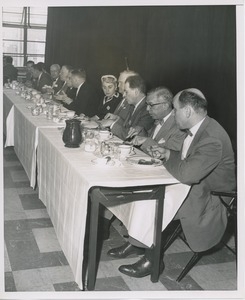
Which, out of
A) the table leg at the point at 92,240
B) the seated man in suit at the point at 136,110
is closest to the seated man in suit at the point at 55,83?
the seated man in suit at the point at 136,110

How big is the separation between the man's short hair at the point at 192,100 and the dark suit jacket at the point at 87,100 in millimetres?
2414

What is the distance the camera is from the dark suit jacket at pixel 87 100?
186 inches

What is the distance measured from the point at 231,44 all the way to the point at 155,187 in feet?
6.40

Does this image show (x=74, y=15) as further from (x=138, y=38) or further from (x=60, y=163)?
(x=60, y=163)

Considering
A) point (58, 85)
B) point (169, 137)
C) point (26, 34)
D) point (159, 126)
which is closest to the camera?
point (169, 137)

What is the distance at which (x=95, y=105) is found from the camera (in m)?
4.77

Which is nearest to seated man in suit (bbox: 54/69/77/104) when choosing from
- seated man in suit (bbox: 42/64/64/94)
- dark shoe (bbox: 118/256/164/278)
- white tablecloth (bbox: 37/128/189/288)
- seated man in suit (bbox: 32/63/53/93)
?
seated man in suit (bbox: 42/64/64/94)

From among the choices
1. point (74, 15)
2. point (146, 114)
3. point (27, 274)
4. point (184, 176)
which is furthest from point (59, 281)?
point (74, 15)

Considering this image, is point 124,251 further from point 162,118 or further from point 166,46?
point 166,46

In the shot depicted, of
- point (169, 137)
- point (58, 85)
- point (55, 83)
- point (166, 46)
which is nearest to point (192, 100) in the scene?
point (169, 137)

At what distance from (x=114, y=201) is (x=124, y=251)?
2.17 ft

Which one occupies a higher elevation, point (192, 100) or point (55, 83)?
point (55, 83)

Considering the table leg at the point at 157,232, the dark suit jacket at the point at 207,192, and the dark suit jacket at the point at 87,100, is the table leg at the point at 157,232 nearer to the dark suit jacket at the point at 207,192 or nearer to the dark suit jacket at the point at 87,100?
the dark suit jacket at the point at 207,192

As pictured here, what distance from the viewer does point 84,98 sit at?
474 centimetres
